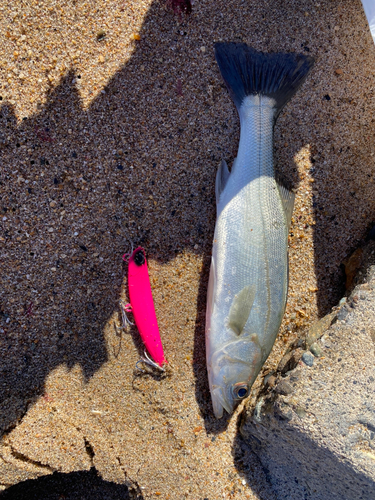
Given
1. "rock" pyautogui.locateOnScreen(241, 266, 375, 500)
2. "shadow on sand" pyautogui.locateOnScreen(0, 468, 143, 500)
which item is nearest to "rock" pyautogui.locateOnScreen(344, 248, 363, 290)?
"rock" pyautogui.locateOnScreen(241, 266, 375, 500)

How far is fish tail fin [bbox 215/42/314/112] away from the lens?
257 cm

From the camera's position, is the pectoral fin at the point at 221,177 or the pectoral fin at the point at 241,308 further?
the pectoral fin at the point at 221,177

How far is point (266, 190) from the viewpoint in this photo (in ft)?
8.07

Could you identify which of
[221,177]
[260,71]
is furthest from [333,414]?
[260,71]

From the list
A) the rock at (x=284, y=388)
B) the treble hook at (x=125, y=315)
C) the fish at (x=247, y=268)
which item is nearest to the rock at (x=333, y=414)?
the rock at (x=284, y=388)

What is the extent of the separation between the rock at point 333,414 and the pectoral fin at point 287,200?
0.71 m

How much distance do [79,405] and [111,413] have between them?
24cm

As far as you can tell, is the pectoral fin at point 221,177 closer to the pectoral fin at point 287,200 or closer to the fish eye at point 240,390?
the pectoral fin at point 287,200

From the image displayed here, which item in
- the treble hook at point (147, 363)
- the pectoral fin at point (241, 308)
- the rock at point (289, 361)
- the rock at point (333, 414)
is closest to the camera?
the rock at point (333, 414)

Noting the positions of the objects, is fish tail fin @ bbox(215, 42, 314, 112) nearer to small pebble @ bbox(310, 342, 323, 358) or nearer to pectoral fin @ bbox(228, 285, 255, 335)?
pectoral fin @ bbox(228, 285, 255, 335)

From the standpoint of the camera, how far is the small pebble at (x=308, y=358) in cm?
217

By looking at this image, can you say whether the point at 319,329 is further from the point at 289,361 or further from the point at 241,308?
the point at 241,308

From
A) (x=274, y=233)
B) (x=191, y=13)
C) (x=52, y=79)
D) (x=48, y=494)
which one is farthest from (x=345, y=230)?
(x=48, y=494)

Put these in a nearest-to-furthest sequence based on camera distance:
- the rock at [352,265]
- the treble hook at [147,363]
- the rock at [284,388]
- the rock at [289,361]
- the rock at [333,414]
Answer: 1. the rock at [333,414]
2. the rock at [284,388]
3. the rock at [289,361]
4. the treble hook at [147,363]
5. the rock at [352,265]
